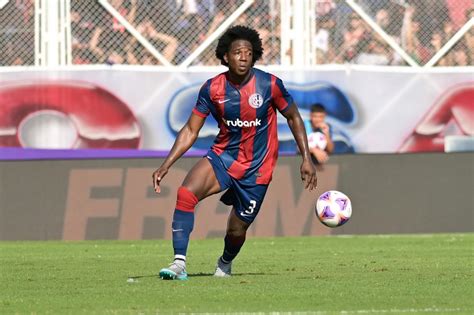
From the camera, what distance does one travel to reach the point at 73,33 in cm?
2158

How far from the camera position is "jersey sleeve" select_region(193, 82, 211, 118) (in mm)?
12133

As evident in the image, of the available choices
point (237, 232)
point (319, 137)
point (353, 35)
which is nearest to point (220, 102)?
point (237, 232)

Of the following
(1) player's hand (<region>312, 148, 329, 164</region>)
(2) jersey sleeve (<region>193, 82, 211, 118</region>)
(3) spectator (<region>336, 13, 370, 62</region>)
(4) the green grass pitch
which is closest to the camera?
(4) the green grass pitch

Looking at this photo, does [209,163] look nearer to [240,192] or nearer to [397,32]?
[240,192]

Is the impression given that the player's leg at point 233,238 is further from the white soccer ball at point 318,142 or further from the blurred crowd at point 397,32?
the blurred crowd at point 397,32

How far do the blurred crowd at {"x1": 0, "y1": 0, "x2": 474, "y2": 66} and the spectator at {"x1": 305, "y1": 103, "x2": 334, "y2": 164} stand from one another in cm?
127

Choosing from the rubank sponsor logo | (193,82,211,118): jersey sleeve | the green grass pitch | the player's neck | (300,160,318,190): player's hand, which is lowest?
the green grass pitch

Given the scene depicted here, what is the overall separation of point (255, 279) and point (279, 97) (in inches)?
66.2

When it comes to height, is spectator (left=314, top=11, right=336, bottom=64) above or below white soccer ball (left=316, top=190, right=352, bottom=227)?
above

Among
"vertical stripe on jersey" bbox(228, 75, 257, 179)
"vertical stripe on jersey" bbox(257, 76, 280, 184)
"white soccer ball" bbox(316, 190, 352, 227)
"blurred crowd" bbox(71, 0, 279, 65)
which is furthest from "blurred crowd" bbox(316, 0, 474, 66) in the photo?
"vertical stripe on jersey" bbox(228, 75, 257, 179)

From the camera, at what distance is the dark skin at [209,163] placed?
11852 millimetres

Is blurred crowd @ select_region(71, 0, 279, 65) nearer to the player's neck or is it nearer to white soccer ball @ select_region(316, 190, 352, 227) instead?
white soccer ball @ select_region(316, 190, 352, 227)

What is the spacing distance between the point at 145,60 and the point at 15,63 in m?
2.11

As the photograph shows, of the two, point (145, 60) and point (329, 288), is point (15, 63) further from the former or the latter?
point (329, 288)
